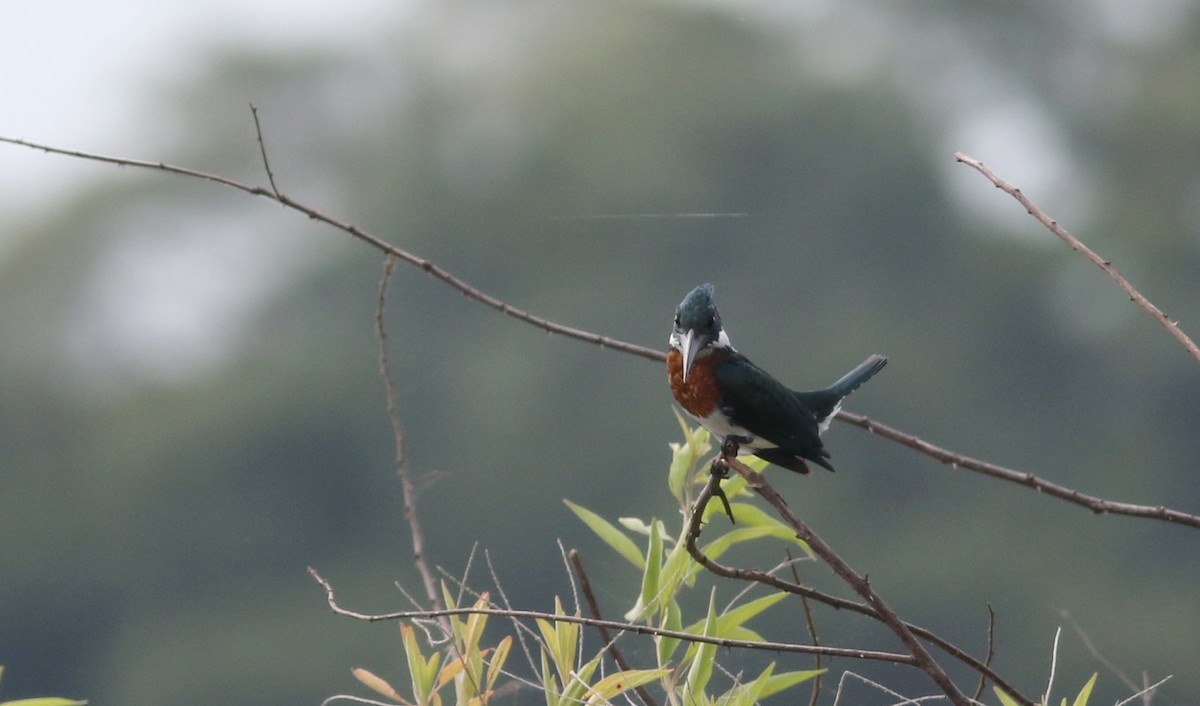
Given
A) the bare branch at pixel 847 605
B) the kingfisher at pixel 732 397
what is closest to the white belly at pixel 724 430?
the kingfisher at pixel 732 397

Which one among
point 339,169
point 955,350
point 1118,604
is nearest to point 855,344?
point 955,350

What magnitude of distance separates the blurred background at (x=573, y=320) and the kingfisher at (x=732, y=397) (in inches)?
1009

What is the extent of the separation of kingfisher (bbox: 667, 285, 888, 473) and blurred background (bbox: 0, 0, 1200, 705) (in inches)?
1009

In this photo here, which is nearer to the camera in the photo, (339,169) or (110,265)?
(110,265)

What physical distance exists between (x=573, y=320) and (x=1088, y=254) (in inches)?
1267

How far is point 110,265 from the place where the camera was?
129 feet

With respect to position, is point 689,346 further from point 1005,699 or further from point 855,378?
point 1005,699

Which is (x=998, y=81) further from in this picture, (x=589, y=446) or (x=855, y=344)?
(x=589, y=446)

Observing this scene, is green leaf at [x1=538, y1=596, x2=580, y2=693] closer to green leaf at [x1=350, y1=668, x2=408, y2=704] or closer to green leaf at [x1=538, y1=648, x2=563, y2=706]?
green leaf at [x1=538, y1=648, x2=563, y2=706]

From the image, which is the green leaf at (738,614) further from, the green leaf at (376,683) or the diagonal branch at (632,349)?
the green leaf at (376,683)

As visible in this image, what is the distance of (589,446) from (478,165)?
10.8 m

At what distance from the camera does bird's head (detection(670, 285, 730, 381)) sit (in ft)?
9.48

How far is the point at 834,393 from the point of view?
128 inches

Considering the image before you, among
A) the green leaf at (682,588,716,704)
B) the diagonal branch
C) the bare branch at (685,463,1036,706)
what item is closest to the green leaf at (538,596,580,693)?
the green leaf at (682,588,716,704)
